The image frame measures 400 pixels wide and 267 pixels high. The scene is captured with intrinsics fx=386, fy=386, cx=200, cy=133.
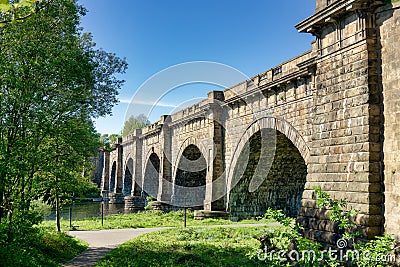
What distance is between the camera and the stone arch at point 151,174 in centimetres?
3822

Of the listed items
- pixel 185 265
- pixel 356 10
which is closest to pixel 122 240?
pixel 185 265

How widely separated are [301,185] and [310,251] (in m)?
14.0

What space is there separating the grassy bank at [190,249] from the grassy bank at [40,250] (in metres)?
1.29

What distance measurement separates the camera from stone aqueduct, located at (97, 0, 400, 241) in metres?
7.64

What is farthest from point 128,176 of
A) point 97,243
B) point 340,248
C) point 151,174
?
point 340,248

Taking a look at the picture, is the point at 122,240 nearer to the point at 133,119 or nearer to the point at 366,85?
the point at 366,85

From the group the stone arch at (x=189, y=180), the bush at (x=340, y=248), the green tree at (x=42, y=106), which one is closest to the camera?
the bush at (x=340, y=248)

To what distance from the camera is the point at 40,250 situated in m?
10.5

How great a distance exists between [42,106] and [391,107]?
8.56 metres

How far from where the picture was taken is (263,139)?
1758cm

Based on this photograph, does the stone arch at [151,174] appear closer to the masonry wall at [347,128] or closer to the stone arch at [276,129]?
the stone arch at [276,129]

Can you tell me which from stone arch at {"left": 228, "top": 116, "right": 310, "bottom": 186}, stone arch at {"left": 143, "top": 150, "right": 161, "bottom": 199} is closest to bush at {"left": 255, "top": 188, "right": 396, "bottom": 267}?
stone arch at {"left": 228, "top": 116, "right": 310, "bottom": 186}

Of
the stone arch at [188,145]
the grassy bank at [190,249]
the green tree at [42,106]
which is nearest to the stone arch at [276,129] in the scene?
the stone arch at [188,145]

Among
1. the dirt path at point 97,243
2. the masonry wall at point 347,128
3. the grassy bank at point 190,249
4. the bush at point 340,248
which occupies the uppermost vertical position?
the masonry wall at point 347,128
